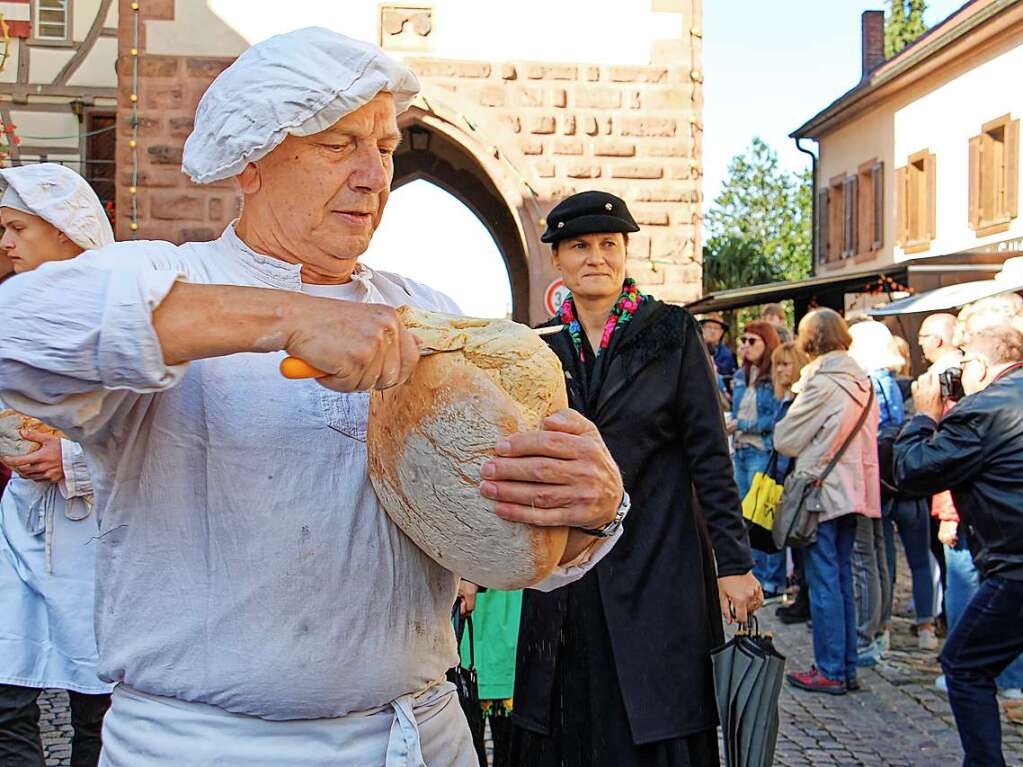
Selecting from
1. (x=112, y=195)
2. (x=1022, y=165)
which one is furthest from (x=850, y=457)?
(x=1022, y=165)

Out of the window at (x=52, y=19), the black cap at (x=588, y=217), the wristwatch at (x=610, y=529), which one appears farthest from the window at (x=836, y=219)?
the wristwatch at (x=610, y=529)

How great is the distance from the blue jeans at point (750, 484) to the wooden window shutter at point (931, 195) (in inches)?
645

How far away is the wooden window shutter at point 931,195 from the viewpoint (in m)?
23.8

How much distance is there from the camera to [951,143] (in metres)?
23.1

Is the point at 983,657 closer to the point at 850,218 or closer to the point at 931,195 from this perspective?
the point at 931,195

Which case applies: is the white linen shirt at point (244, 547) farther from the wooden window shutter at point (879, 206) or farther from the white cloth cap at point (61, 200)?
the wooden window shutter at point (879, 206)

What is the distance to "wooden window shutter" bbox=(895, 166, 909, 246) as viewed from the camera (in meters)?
25.2

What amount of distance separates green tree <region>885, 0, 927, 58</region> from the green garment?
106 feet

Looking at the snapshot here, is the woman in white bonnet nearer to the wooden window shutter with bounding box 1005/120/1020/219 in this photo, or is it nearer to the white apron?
the white apron

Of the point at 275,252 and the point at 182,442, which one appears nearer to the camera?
the point at 182,442

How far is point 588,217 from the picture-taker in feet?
13.3

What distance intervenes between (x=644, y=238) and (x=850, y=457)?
5.86 metres

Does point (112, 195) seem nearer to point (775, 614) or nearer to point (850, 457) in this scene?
point (775, 614)

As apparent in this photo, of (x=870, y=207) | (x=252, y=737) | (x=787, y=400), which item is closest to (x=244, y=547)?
(x=252, y=737)
